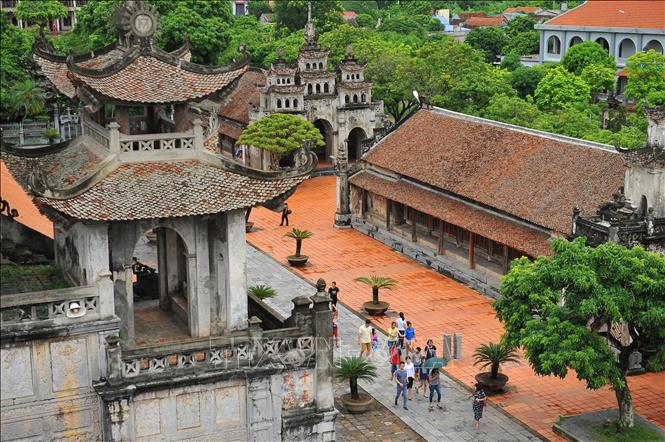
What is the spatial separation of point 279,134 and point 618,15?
176 feet

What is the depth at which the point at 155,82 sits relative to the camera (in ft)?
93.0

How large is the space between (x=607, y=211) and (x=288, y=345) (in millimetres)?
17477

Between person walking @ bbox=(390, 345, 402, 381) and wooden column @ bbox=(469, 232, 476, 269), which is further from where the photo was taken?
wooden column @ bbox=(469, 232, 476, 269)

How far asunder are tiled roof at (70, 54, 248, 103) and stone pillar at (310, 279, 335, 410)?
624cm

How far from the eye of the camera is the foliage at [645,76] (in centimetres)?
7888

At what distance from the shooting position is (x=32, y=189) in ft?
81.4

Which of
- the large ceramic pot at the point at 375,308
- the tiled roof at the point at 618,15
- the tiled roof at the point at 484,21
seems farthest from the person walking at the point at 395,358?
the tiled roof at the point at 484,21

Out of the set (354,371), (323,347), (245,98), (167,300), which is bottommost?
(354,371)

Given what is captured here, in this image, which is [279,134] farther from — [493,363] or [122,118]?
[122,118]

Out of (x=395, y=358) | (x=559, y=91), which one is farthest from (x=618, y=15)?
(x=395, y=358)

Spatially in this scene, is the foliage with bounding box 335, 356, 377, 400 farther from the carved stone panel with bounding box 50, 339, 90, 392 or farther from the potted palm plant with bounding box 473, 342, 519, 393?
the carved stone panel with bounding box 50, 339, 90, 392

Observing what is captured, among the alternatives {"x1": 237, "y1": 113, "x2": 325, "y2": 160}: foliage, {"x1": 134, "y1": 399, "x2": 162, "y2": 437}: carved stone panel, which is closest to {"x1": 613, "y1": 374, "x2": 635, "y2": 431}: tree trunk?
{"x1": 134, "y1": 399, "x2": 162, "y2": 437}: carved stone panel

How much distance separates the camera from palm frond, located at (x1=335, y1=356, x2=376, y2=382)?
34469 millimetres

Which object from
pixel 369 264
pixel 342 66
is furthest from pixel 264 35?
pixel 369 264
